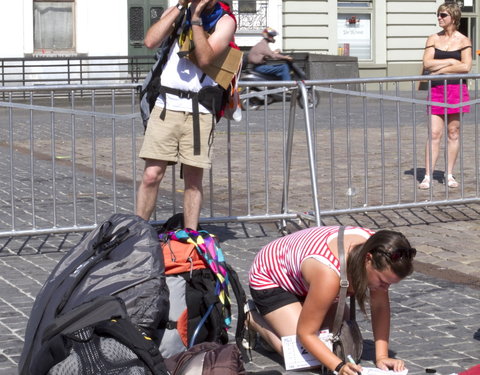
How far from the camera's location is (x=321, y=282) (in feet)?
15.6

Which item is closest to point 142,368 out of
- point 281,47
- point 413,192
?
point 413,192

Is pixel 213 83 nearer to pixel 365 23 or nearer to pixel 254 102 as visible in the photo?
pixel 254 102

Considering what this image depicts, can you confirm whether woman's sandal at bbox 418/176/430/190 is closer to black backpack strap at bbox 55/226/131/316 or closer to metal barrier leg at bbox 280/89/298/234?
metal barrier leg at bbox 280/89/298/234

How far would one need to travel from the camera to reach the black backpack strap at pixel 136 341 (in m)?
4.27

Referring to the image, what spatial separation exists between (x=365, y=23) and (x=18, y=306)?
24394mm

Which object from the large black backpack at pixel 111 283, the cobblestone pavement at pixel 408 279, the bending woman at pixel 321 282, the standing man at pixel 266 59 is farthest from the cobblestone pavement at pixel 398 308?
the standing man at pixel 266 59

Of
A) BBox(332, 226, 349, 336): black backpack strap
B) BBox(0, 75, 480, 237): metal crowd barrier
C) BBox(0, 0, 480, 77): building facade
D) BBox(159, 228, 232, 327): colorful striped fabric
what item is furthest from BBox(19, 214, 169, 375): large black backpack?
BBox(0, 0, 480, 77): building facade

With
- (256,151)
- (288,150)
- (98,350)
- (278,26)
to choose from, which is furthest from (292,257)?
(278,26)

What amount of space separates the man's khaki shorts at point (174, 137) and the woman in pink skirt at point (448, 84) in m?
Result: 2.73

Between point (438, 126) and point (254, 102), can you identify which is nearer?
point (254, 102)

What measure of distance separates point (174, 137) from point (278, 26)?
21580mm

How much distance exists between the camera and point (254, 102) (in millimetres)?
8438

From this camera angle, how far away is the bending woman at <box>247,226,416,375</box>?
4.64 metres

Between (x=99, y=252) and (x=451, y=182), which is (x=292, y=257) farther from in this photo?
(x=451, y=182)
